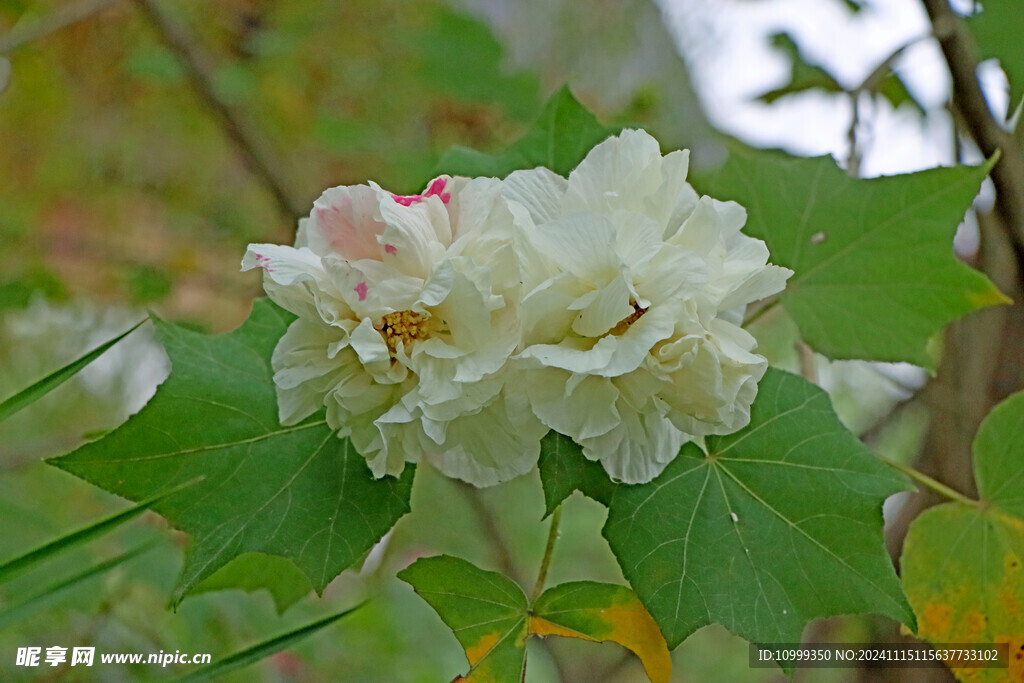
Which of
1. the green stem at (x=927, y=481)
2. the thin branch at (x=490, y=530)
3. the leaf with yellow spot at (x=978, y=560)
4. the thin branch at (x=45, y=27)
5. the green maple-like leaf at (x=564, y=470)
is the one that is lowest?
the thin branch at (x=490, y=530)

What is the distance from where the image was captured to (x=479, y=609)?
14.6 inches

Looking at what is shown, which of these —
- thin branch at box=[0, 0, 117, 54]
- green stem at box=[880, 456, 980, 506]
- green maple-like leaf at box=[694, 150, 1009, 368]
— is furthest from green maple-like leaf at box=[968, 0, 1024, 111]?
thin branch at box=[0, 0, 117, 54]

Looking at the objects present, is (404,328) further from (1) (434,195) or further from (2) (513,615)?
(2) (513,615)

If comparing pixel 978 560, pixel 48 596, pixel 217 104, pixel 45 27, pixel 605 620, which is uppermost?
pixel 45 27

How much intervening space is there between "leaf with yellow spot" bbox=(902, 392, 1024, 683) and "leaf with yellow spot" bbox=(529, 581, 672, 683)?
18cm

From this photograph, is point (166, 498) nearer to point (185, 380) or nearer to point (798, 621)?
point (185, 380)

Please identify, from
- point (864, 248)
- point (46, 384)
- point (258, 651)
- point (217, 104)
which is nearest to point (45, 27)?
point (217, 104)

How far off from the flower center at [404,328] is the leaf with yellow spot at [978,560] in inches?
13.0

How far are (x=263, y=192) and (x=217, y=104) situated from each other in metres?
0.39

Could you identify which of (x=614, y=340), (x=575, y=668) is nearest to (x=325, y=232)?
(x=614, y=340)

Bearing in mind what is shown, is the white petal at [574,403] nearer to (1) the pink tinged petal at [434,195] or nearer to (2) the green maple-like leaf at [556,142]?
(1) the pink tinged petal at [434,195]

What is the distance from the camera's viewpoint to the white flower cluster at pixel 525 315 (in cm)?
28

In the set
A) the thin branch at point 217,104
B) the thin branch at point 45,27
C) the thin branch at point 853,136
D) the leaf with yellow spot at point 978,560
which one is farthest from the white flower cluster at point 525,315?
the thin branch at point 45,27

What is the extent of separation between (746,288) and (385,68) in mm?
1195
